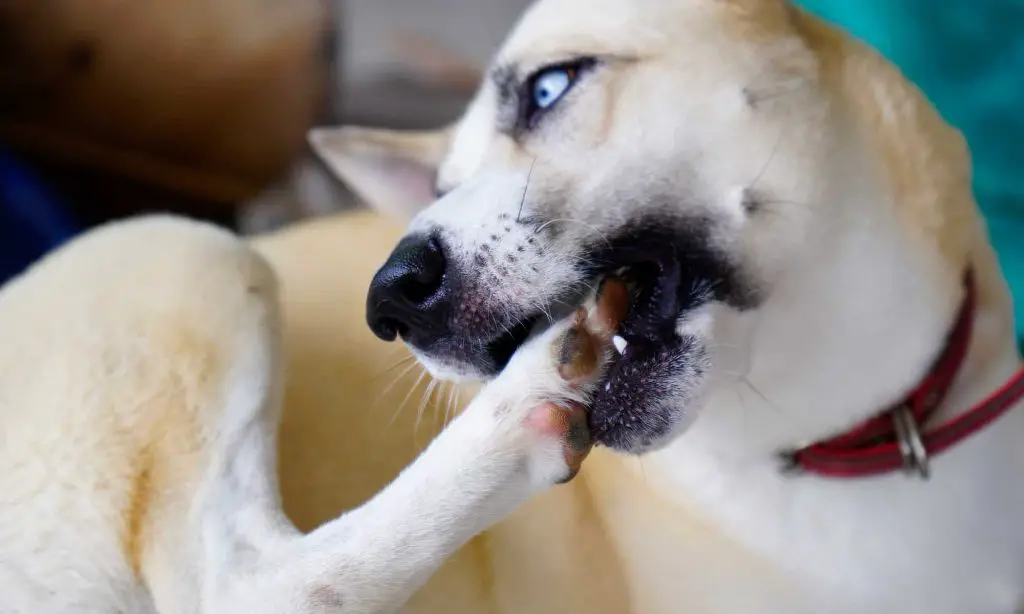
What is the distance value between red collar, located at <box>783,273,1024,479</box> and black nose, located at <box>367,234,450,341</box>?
567mm

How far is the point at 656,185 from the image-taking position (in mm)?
1013

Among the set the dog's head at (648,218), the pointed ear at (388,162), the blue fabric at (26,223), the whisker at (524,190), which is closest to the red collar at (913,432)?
the dog's head at (648,218)

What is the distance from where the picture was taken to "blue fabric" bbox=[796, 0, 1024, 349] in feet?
6.44

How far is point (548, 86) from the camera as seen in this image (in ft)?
3.84

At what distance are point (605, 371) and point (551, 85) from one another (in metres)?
0.41

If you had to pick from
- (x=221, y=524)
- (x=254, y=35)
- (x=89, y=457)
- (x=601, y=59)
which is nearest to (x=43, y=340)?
(x=89, y=457)

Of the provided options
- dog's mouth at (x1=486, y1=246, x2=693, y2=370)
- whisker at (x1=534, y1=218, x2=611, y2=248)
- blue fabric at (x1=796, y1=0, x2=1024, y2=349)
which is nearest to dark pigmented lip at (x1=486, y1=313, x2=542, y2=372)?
dog's mouth at (x1=486, y1=246, x2=693, y2=370)

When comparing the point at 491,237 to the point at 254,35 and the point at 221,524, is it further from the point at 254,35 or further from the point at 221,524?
the point at 254,35

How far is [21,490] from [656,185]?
94 centimetres

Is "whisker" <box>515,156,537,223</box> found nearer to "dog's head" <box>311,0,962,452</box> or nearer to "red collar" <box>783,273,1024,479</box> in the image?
"dog's head" <box>311,0,962,452</box>

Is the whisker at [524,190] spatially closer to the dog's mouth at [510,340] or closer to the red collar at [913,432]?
the dog's mouth at [510,340]

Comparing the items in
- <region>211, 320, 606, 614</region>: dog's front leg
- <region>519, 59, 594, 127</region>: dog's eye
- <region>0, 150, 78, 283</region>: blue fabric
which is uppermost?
<region>519, 59, 594, 127</region>: dog's eye

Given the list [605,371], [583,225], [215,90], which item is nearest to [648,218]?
[583,225]

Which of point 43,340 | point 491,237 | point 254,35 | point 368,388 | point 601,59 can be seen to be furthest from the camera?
point 254,35
